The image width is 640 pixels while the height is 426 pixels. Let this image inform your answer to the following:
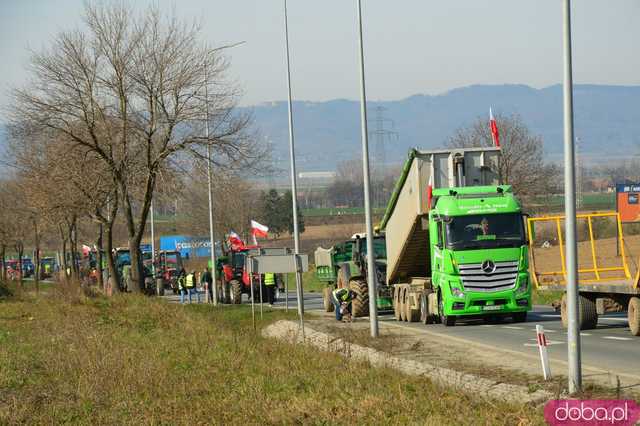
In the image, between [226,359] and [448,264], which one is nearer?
[226,359]

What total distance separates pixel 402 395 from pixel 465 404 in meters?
1.00

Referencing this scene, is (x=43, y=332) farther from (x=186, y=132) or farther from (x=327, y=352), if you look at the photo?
(x=186, y=132)

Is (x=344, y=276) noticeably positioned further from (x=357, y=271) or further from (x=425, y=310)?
(x=425, y=310)

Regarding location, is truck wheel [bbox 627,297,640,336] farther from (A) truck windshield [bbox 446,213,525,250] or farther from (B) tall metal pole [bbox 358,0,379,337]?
(B) tall metal pole [bbox 358,0,379,337]

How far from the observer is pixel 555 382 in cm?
1530

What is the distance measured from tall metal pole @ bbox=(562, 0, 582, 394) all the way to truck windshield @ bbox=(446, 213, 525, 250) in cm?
1280

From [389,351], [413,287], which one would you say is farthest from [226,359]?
[413,287]

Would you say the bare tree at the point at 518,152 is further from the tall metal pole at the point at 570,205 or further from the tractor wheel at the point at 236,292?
the tall metal pole at the point at 570,205

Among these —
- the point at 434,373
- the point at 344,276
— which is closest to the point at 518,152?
A: the point at 344,276

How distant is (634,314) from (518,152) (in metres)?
41.8

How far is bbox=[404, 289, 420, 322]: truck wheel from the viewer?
3112 centimetres

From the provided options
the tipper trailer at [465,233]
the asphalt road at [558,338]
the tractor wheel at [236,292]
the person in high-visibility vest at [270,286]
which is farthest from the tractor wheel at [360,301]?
the tractor wheel at [236,292]

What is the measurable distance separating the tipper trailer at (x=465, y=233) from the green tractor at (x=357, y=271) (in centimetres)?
302

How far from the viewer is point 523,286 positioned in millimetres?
28094
